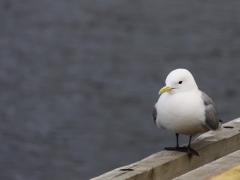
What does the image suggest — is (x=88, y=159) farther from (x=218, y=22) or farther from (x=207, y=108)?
(x=207, y=108)

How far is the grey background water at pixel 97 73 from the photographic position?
15391 millimetres

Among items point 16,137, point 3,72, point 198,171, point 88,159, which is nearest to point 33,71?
point 3,72

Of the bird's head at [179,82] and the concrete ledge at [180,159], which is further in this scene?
the bird's head at [179,82]

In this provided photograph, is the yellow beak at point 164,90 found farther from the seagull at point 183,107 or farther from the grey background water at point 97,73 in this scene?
the grey background water at point 97,73

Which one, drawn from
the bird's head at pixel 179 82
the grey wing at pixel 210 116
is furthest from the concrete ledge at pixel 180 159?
the bird's head at pixel 179 82

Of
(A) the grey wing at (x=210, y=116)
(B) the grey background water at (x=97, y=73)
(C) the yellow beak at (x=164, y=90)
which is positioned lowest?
(A) the grey wing at (x=210, y=116)

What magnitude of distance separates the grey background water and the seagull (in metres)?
9.01

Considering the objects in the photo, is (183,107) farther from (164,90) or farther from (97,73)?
(97,73)

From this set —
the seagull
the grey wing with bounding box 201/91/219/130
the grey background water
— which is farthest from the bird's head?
the grey background water

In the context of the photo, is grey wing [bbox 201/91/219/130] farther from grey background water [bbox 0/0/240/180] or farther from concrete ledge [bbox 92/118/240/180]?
grey background water [bbox 0/0/240/180]

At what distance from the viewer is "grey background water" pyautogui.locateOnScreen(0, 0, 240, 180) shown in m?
15.4

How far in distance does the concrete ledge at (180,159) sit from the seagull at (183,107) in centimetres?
12

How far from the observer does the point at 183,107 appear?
17.2 feet

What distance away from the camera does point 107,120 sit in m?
16.6
